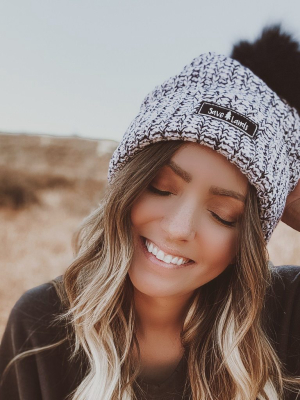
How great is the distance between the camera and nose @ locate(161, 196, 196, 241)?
4.67 feet

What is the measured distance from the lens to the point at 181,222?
143cm

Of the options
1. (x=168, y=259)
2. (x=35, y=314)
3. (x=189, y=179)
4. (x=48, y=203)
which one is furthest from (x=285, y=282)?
(x=48, y=203)

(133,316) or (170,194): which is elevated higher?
(170,194)

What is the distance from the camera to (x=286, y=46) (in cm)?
165

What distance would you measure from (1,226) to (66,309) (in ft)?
16.4

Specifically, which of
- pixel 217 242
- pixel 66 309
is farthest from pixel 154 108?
pixel 66 309

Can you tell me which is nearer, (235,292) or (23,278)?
(235,292)

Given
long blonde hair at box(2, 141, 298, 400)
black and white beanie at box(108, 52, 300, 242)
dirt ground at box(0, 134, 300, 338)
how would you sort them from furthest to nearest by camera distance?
dirt ground at box(0, 134, 300, 338) < long blonde hair at box(2, 141, 298, 400) < black and white beanie at box(108, 52, 300, 242)

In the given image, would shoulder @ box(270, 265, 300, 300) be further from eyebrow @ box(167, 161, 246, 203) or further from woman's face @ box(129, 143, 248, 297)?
eyebrow @ box(167, 161, 246, 203)

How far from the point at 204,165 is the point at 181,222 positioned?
0.20m

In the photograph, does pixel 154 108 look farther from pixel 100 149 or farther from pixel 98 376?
pixel 100 149

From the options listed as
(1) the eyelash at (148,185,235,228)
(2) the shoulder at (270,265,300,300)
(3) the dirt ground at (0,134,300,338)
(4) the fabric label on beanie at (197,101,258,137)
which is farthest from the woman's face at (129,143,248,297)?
(3) the dirt ground at (0,134,300,338)

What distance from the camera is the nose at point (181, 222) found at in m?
1.42

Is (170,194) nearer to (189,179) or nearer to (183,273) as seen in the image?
(189,179)
